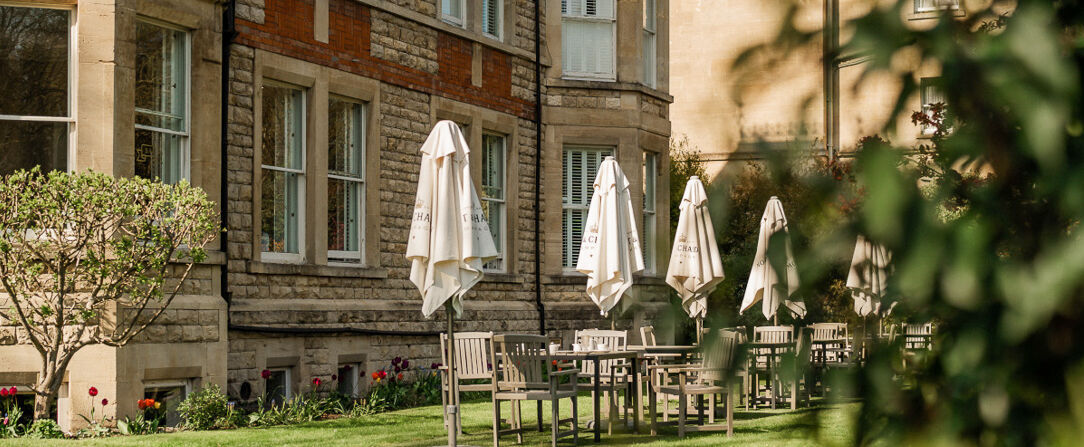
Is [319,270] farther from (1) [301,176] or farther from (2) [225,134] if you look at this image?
(2) [225,134]

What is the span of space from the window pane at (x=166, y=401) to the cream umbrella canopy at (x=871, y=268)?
12.1 meters

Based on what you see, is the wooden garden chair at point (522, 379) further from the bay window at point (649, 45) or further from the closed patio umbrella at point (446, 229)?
the bay window at point (649, 45)

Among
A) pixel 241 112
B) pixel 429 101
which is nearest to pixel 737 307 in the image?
pixel 241 112

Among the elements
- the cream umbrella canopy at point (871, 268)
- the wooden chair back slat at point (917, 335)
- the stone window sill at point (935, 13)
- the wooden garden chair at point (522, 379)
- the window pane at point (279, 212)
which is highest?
the window pane at point (279, 212)

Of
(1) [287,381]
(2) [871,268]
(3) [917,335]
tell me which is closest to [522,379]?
(1) [287,381]

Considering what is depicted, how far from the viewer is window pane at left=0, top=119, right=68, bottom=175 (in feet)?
40.0

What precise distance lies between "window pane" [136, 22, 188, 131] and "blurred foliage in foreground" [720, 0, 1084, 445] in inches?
488

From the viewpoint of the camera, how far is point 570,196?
70.7 ft

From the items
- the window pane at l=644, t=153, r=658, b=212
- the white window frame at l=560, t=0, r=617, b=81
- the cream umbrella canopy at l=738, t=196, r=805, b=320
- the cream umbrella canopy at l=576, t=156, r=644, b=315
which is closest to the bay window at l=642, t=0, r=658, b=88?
the white window frame at l=560, t=0, r=617, b=81

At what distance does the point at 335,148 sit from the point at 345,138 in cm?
25

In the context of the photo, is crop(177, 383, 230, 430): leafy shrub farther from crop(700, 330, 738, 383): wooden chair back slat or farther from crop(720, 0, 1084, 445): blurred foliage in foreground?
crop(720, 0, 1084, 445): blurred foliage in foreground

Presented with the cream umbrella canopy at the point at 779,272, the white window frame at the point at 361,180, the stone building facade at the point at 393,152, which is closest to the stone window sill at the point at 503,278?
the stone building facade at the point at 393,152

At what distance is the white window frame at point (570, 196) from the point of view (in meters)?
21.5

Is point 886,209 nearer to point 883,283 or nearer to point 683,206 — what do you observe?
point 883,283
